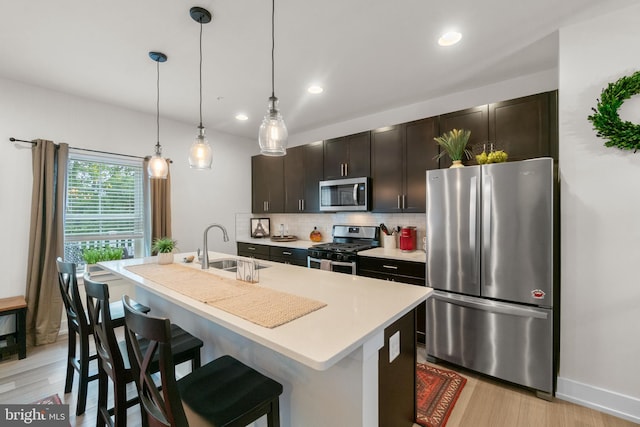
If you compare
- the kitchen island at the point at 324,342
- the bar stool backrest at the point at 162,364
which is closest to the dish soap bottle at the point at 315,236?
the kitchen island at the point at 324,342

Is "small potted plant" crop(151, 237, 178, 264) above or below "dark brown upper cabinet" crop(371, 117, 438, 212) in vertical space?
below

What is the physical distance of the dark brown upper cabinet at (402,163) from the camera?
3168 mm

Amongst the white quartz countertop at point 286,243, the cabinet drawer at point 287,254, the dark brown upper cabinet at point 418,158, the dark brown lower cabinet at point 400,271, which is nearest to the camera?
the dark brown lower cabinet at point 400,271

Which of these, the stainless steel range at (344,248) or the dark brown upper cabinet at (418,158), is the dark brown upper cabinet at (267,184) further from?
the dark brown upper cabinet at (418,158)

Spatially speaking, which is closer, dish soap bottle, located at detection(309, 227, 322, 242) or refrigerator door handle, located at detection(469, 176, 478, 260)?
refrigerator door handle, located at detection(469, 176, 478, 260)

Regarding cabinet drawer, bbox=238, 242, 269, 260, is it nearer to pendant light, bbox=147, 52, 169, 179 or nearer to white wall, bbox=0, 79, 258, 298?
white wall, bbox=0, 79, 258, 298

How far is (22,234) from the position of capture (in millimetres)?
2951

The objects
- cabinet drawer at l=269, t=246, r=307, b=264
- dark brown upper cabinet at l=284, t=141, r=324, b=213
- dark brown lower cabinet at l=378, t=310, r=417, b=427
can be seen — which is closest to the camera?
dark brown lower cabinet at l=378, t=310, r=417, b=427

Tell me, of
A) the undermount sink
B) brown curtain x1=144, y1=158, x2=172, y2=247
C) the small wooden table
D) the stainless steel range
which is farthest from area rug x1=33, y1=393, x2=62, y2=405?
the stainless steel range

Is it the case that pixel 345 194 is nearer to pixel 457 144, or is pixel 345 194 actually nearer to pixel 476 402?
pixel 457 144

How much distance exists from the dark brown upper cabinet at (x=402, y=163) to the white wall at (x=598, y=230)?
1.22m

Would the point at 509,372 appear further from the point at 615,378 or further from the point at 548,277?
the point at 548,277

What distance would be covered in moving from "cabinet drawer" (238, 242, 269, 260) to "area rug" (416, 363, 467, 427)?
8.79 ft

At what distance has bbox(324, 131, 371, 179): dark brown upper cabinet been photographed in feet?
12.1
